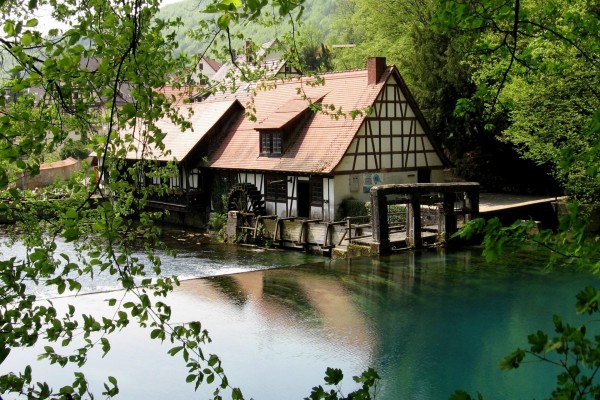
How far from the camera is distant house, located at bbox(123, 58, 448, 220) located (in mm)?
22078

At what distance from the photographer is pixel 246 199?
23625 mm

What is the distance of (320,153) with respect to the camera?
72.9 feet

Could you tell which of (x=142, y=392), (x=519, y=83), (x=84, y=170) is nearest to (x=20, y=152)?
(x=84, y=170)

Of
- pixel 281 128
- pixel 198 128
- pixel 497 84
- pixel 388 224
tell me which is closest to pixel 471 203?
pixel 388 224

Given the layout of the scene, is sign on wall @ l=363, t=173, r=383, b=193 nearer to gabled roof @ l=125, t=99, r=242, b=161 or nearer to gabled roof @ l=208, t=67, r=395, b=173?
gabled roof @ l=208, t=67, r=395, b=173

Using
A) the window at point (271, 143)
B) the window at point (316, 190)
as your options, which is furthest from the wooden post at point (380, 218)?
the window at point (271, 143)

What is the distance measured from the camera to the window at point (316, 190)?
2203cm

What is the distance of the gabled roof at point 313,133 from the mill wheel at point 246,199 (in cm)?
72

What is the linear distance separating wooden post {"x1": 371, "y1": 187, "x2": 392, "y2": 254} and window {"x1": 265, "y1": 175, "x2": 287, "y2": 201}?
4.54 meters

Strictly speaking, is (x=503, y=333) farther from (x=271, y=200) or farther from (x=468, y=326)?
(x=271, y=200)

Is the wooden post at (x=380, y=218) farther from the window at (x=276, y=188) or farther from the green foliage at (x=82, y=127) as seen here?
the green foliage at (x=82, y=127)

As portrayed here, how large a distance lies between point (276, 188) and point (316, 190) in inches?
73.1

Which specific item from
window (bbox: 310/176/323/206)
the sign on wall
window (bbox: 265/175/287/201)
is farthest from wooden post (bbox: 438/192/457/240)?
window (bbox: 265/175/287/201)

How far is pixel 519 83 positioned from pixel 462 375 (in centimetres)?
1129
